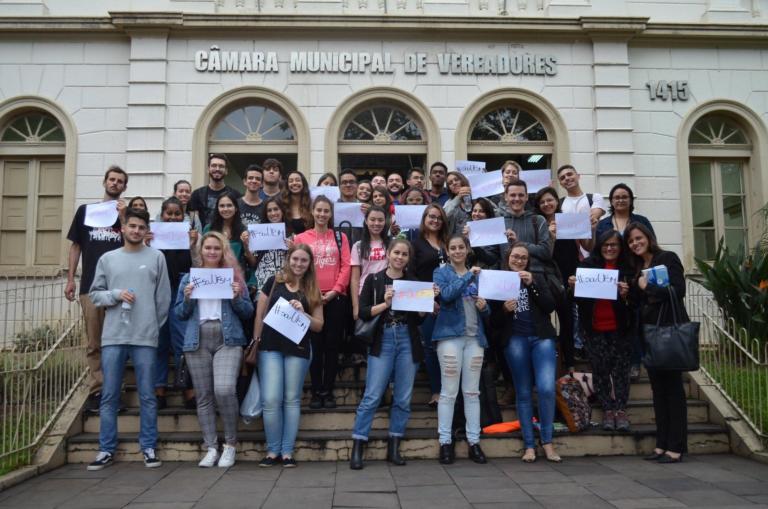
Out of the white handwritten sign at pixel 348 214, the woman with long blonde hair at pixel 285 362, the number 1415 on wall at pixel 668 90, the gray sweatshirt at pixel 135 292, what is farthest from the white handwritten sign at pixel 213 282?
the number 1415 on wall at pixel 668 90

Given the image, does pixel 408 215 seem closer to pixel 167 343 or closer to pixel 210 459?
pixel 167 343

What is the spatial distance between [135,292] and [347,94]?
631 cm

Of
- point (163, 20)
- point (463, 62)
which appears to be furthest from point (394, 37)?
point (163, 20)

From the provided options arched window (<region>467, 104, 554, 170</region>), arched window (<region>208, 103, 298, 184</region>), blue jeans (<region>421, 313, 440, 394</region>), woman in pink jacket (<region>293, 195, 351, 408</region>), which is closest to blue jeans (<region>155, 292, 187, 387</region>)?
woman in pink jacket (<region>293, 195, 351, 408</region>)

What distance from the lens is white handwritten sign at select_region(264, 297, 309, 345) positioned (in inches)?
203

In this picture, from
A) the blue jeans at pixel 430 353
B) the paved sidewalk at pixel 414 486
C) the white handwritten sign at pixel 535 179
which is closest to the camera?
the paved sidewalk at pixel 414 486

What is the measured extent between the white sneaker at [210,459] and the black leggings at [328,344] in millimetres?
1142

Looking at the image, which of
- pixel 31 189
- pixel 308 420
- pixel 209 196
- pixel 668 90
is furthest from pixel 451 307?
pixel 31 189

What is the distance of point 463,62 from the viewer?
1070 centimetres

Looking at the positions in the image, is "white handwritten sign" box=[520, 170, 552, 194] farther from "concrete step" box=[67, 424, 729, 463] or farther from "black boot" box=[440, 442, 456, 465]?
"black boot" box=[440, 442, 456, 465]

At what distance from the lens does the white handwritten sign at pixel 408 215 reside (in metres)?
6.39

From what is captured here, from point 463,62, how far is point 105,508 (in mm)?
9093

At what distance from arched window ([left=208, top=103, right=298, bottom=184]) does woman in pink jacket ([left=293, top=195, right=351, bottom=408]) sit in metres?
4.97

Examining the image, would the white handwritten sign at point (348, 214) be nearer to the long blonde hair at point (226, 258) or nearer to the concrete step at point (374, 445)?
the long blonde hair at point (226, 258)
